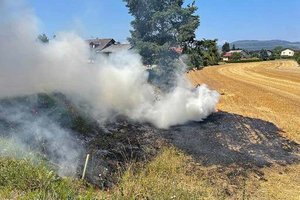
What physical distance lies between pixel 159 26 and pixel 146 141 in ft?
26.1

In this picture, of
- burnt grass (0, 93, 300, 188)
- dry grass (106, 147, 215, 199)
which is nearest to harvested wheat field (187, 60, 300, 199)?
burnt grass (0, 93, 300, 188)

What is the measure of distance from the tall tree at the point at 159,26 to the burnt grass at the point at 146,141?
4554mm

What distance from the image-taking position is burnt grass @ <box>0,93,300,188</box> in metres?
11.8

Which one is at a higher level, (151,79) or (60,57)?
(60,57)

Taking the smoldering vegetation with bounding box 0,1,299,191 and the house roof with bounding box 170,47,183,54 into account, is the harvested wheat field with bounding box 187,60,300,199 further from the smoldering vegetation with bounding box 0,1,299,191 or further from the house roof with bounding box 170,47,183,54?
the house roof with bounding box 170,47,183,54

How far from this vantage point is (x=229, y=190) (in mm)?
10906

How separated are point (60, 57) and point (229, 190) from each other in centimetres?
896

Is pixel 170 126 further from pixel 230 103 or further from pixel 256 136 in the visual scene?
pixel 230 103

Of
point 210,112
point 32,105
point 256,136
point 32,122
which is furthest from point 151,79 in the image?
point 32,122

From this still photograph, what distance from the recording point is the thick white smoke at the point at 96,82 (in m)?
14.2

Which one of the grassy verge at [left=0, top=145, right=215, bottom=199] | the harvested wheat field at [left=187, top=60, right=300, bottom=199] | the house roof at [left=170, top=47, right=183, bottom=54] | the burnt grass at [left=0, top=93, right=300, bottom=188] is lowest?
the harvested wheat field at [left=187, top=60, right=300, bottom=199]

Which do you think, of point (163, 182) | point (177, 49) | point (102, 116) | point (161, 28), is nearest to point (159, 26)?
point (161, 28)

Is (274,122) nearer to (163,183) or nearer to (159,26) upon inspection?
(159,26)

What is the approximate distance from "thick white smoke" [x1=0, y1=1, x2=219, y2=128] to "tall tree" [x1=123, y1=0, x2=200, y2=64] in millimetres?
1041
